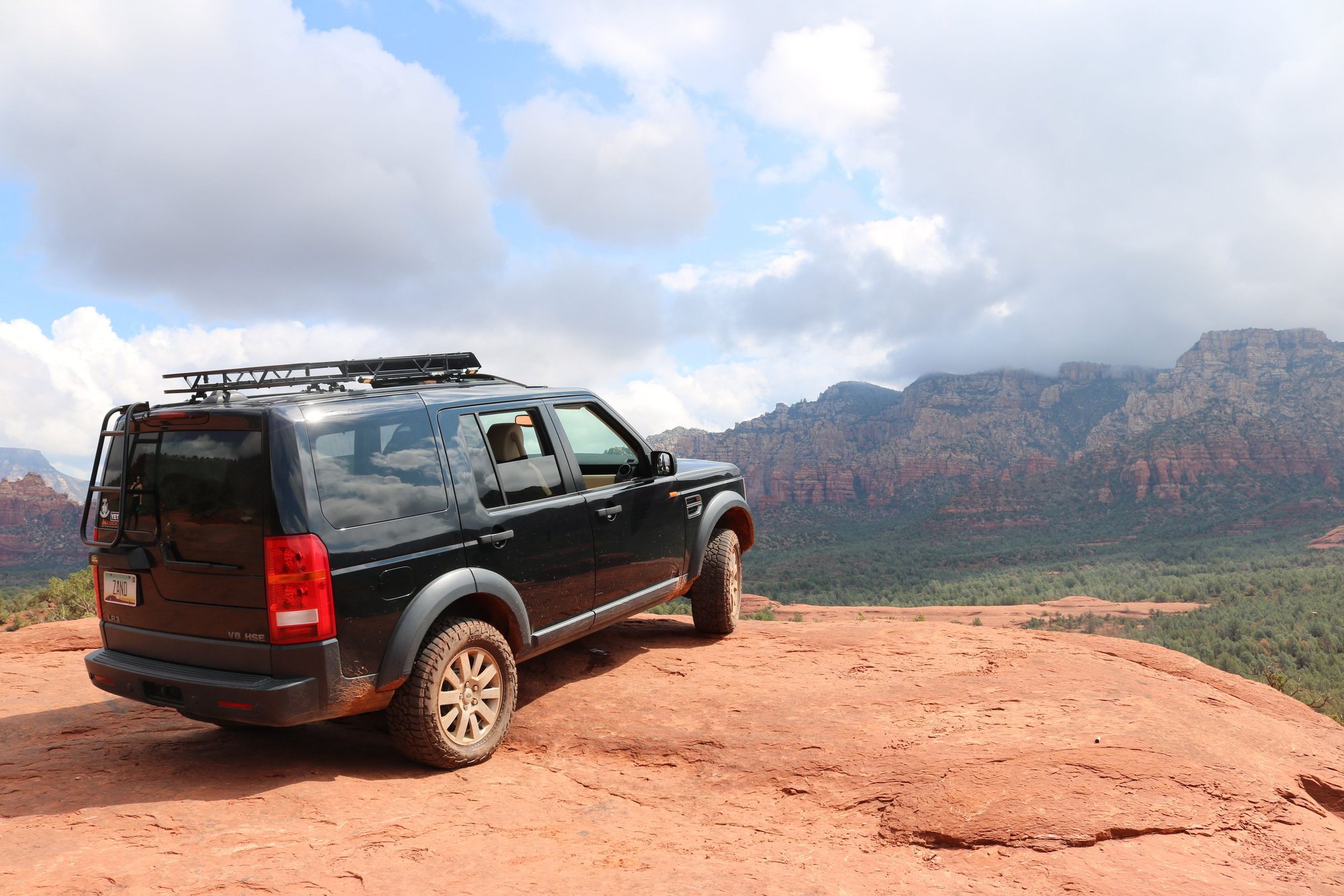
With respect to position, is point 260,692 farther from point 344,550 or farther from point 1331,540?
point 1331,540

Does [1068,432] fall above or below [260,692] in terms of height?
above

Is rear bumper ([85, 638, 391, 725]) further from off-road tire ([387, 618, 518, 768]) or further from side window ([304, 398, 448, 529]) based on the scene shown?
side window ([304, 398, 448, 529])

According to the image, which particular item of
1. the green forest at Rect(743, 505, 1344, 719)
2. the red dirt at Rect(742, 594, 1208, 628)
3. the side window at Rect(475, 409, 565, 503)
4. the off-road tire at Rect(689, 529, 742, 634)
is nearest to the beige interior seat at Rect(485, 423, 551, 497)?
the side window at Rect(475, 409, 565, 503)

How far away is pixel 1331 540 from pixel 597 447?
197 feet

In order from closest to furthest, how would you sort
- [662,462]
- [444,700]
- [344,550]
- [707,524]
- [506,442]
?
[344,550], [444,700], [506,442], [662,462], [707,524]

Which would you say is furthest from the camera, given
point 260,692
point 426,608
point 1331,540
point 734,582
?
point 1331,540

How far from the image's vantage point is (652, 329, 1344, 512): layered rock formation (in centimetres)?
6881

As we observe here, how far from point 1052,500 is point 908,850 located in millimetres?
74228

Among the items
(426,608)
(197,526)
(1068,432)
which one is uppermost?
(197,526)

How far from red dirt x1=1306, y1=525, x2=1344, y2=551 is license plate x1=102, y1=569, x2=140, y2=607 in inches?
2260

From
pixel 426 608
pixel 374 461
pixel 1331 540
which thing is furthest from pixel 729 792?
pixel 1331 540

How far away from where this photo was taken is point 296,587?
13.6 ft

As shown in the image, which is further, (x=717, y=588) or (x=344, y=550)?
(x=717, y=588)

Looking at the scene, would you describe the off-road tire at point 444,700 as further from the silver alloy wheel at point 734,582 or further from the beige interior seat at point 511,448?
the silver alloy wheel at point 734,582
